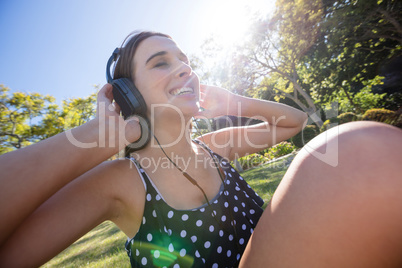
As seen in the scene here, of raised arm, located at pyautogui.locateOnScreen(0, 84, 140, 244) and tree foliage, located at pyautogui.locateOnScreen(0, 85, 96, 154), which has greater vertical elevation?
raised arm, located at pyautogui.locateOnScreen(0, 84, 140, 244)

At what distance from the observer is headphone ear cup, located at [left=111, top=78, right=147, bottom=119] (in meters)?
1.68

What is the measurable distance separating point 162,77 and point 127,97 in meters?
0.36

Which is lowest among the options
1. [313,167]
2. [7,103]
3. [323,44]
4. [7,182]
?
[7,103]

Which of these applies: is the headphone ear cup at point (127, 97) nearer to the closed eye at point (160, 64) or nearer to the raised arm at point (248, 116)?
the closed eye at point (160, 64)

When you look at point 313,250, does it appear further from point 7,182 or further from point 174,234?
point 7,182

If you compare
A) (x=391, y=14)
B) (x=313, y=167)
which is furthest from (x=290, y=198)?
(x=391, y=14)

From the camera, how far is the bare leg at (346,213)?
0.67 m

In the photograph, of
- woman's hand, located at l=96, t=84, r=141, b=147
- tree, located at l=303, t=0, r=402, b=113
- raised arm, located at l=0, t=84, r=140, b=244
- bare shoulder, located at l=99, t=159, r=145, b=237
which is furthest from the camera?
tree, located at l=303, t=0, r=402, b=113

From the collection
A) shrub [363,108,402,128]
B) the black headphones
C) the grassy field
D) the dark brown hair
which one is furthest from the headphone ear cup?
shrub [363,108,402,128]

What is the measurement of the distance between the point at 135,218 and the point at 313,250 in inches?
44.9

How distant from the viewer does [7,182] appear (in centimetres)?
77

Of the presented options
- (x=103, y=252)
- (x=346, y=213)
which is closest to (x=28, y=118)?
(x=103, y=252)

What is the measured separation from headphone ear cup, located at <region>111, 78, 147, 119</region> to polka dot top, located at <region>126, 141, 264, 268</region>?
0.47 metres

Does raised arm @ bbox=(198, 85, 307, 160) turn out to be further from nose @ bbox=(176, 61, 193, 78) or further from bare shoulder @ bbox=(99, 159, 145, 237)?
bare shoulder @ bbox=(99, 159, 145, 237)
